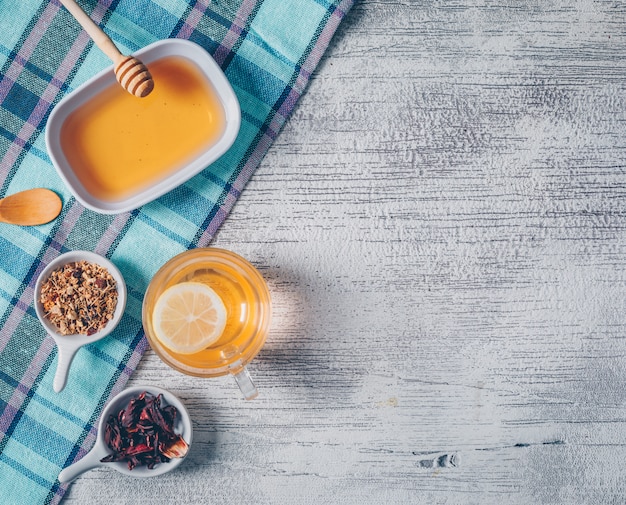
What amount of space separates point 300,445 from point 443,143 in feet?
2.08

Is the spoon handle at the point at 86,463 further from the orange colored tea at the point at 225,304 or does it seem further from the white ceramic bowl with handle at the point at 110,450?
the orange colored tea at the point at 225,304

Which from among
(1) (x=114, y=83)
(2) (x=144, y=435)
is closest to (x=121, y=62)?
(1) (x=114, y=83)

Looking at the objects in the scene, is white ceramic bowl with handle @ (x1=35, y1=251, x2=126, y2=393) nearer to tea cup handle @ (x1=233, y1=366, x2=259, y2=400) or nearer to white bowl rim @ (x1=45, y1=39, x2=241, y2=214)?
white bowl rim @ (x1=45, y1=39, x2=241, y2=214)

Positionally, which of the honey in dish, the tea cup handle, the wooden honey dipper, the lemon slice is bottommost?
the tea cup handle

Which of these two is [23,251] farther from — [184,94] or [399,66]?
[399,66]

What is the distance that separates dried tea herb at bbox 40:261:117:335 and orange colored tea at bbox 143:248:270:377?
0.09 m

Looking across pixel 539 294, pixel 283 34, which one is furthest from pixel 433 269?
pixel 283 34

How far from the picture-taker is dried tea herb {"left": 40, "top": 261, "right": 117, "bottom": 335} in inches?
43.5

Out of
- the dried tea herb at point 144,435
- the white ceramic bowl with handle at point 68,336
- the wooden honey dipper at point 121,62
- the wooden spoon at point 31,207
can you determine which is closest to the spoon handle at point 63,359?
the white ceramic bowl with handle at point 68,336

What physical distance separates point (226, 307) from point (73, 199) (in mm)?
352

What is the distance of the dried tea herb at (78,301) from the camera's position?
1.11 metres

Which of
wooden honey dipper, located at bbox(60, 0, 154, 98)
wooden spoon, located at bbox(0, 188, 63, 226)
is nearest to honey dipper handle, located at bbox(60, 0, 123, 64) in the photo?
wooden honey dipper, located at bbox(60, 0, 154, 98)

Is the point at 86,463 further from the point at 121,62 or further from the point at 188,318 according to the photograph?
the point at 121,62

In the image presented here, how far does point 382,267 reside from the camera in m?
1.16
